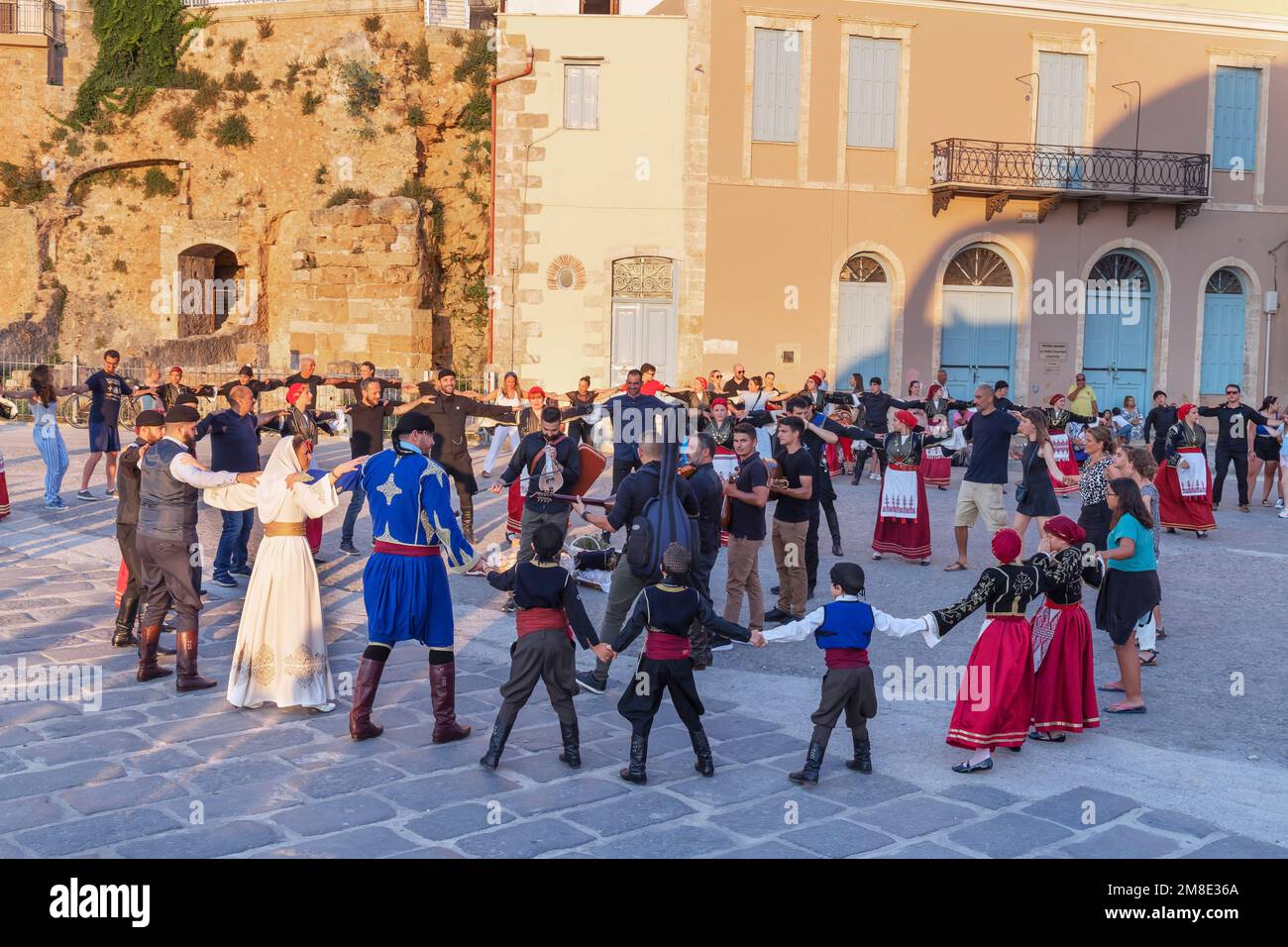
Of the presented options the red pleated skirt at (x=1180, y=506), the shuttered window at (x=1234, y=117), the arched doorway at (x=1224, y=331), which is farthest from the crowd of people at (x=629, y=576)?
the shuttered window at (x=1234, y=117)

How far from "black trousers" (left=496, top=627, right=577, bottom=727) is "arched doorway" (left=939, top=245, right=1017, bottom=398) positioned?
65.6 feet

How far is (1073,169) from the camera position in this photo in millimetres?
25078

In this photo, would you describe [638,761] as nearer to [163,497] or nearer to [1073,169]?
[163,497]

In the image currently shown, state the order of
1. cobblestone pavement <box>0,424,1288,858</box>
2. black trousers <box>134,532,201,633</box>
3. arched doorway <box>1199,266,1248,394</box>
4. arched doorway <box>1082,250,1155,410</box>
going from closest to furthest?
cobblestone pavement <box>0,424,1288,858</box> < black trousers <box>134,532,201,633</box> < arched doorway <box>1082,250,1155,410</box> < arched doorway <box>1199,266,1248,394</box>

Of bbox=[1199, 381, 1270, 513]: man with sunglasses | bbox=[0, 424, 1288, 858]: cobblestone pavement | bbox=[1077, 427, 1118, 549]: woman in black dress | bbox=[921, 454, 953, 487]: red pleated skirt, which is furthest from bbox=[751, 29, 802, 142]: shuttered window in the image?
bbox=[0, 424, 1288, 858]: cobblestone pavement

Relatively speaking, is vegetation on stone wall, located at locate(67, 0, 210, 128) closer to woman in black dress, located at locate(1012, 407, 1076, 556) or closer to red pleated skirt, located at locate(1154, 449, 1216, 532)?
red pleated skirt, located at locate(1154, 449, 1216, 532)

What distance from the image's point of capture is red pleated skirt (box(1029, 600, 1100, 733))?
725 cm

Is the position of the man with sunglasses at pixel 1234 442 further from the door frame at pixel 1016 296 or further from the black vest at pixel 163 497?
the black vest at pixel 163 497

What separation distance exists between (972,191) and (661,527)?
61.5ft

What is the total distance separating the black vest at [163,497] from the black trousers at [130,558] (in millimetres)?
865

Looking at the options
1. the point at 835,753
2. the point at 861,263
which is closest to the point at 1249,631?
the point at 835,753

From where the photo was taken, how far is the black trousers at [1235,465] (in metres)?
17.0

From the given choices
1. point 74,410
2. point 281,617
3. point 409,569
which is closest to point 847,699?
point 409,569

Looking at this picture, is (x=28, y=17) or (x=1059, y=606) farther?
(x=28, y=17)
